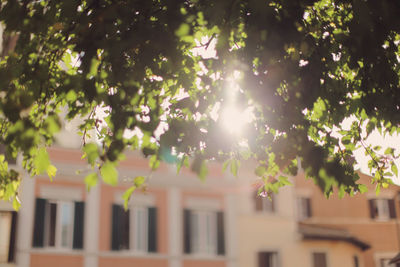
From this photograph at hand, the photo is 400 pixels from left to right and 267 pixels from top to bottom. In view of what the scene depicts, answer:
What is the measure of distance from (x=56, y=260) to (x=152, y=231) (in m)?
3.31

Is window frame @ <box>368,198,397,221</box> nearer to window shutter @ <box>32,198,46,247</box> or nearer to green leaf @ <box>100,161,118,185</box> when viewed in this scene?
window shutter @ <box>32,198,46,247</box>

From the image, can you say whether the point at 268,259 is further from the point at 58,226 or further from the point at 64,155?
the point at 64,155

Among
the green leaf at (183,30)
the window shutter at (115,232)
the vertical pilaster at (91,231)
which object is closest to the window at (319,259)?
the window shutter at (115,232)

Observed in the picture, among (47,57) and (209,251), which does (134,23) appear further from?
(209,251)

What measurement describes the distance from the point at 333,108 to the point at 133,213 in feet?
45.6

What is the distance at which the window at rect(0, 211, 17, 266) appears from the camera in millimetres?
16641

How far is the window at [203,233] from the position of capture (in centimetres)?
1942

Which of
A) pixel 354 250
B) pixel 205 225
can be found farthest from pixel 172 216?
pixel 354 250

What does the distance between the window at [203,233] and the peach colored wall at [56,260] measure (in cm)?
379

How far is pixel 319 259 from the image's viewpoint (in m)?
23.1

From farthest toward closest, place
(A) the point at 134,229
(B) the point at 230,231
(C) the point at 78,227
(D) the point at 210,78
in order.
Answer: (B) the point at 230,231, (A) the point at 134,229, (C) the point at 78,227, (D) the point at 210,78

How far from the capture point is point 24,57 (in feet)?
15.6

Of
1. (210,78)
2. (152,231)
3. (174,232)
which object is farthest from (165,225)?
(210,78)

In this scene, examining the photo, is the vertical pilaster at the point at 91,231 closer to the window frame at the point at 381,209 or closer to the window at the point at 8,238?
the window at the point at 8,238
